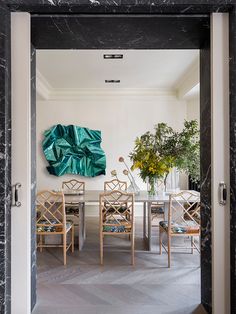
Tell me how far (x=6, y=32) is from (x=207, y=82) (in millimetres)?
1516

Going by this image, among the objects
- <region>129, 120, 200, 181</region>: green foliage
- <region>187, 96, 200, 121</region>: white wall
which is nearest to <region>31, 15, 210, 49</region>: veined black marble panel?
<region>129, 120, 200, 181</region>: green foliage

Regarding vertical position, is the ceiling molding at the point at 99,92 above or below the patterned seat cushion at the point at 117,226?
above

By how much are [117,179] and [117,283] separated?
2.32 m

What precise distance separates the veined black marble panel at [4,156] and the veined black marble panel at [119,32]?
0.25 meters

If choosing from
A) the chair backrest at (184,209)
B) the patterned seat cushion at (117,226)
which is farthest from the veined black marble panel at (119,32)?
the patterned seat cushion at (117,226)

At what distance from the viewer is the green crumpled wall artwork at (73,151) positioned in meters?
5.83

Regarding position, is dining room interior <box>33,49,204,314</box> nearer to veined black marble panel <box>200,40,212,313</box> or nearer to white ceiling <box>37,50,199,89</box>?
white ceiling <box>37,50,199,89</box>

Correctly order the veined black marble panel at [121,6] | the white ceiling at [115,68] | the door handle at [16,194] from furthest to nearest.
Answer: the white ceiling at [115,68] < the door handle at [16,194] < the veined black marble panel at [121,6]

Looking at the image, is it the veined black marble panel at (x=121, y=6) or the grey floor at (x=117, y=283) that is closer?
the veined black marble panel at (x=121, y=6)

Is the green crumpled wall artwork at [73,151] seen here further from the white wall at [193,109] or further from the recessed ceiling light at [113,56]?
the recessed ceiling light at [113,56]

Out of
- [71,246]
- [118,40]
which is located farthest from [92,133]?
[118,40]

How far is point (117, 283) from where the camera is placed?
9.29 feet

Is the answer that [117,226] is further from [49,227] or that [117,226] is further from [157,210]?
[157,210]

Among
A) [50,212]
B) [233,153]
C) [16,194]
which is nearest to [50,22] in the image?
[16,194]
